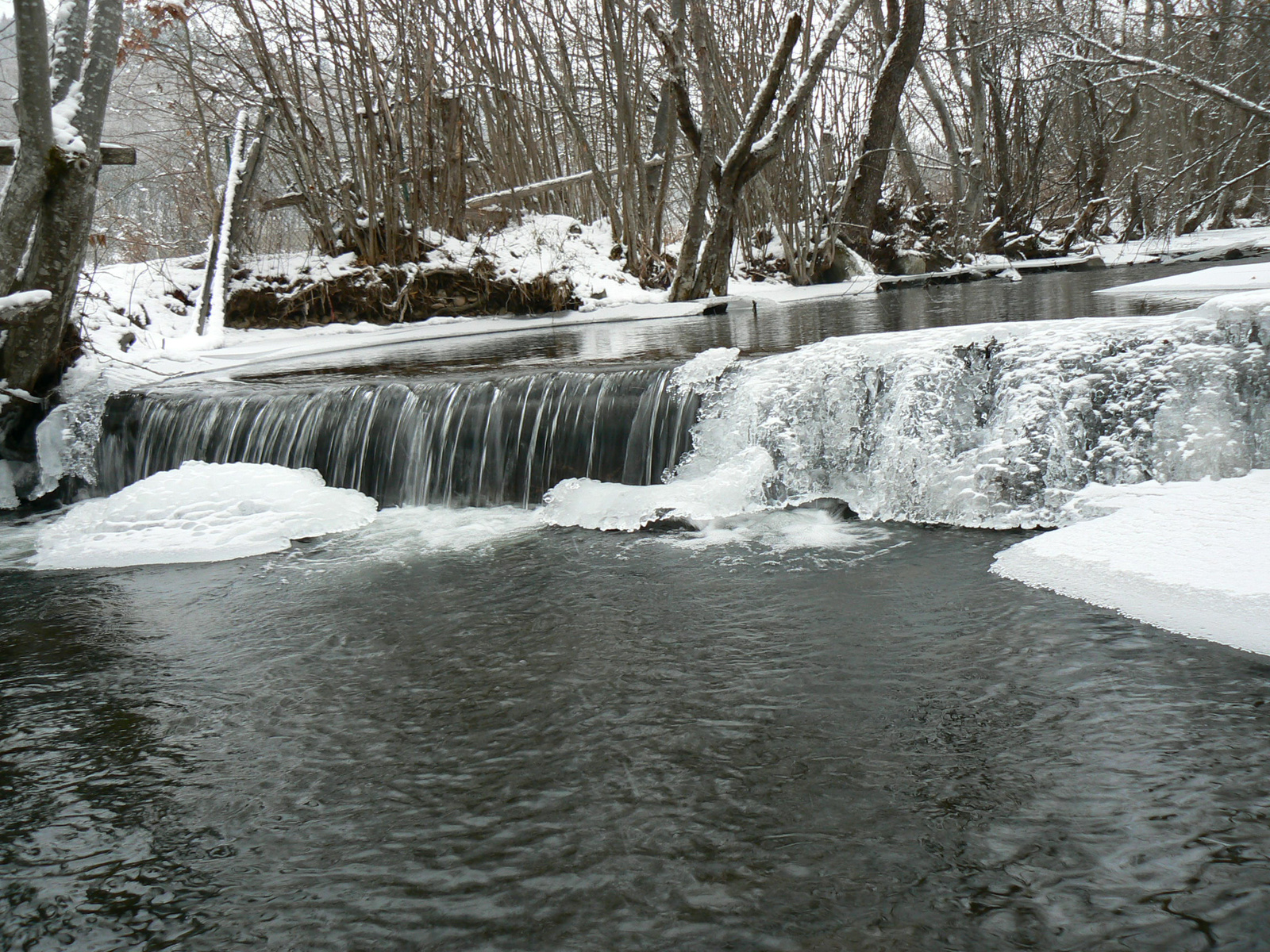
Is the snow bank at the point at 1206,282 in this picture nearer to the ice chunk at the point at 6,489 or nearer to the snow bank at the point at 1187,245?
the snow bank at the point at 1187,245

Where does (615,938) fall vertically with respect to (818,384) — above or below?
below

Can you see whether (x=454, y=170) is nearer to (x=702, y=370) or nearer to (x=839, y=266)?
(x=839, y=266)

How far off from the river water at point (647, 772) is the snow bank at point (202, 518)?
1025 mm

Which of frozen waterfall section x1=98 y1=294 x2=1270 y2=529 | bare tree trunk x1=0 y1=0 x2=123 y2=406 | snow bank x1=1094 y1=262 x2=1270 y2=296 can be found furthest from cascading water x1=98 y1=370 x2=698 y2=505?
snow bank x1=1094 y1=262 x2=1270 y2=296

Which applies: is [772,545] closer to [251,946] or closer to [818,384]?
[818,384]

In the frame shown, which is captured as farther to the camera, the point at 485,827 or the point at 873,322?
the point at 873,322

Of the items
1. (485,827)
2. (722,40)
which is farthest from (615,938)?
(722,40)

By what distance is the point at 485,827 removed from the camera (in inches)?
83.3

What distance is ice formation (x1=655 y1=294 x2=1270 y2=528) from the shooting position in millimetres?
4020

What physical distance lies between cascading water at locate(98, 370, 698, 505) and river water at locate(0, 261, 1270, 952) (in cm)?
160

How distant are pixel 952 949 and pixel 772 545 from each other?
100 inches

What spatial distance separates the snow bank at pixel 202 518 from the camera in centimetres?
480

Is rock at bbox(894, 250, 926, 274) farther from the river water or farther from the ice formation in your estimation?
the river water

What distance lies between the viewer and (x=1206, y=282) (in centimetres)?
684
